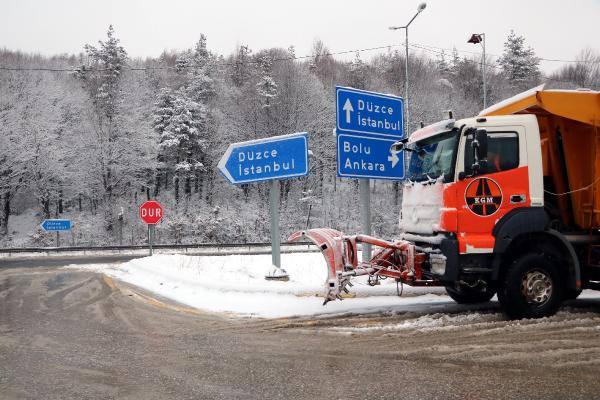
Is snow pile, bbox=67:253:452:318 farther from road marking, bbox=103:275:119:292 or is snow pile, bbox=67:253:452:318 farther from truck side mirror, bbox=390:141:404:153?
truck side mirror, bbox=390:141:404:153

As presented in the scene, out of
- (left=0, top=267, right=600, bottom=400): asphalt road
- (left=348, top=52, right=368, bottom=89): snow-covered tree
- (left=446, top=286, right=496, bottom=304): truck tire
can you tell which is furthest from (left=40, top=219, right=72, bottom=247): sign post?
(left=348, top=52, right=368, bottom=89): snow-covered tree

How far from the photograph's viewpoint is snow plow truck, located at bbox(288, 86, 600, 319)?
656 cm

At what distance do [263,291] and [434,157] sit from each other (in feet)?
13.7

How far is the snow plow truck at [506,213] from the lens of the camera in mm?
6562

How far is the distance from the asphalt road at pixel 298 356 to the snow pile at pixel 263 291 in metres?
0.55

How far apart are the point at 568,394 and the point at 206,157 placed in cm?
4585

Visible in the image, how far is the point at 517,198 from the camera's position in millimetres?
6707

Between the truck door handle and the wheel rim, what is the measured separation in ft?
3.42

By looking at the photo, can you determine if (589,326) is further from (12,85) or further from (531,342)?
(12,85)

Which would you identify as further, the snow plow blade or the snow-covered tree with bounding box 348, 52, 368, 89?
the snow-covered tree with bounding box 348, 52, 368, 89

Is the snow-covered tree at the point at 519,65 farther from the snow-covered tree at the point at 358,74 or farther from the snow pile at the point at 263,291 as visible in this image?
the snow pile at the point at 263,291

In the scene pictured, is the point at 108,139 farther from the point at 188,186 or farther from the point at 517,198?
the point at 517,198

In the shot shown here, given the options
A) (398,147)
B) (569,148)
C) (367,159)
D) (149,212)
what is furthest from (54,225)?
(569,148)

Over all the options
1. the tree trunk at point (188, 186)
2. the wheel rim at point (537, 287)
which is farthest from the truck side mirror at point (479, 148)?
the tree trunk at point (188, 186)
